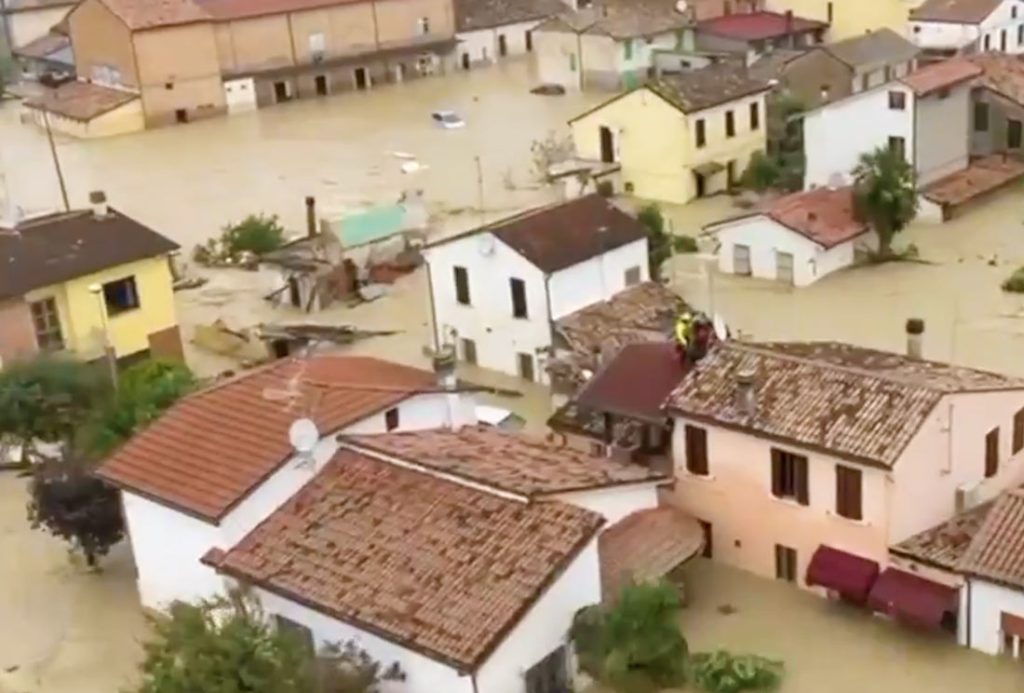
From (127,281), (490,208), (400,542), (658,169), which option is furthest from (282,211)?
(400,542)

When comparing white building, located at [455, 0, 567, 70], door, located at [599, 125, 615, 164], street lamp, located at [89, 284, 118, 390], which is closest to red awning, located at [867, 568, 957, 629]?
street lamp, located at [89, 284, 118, 390]

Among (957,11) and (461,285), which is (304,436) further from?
(957,11)

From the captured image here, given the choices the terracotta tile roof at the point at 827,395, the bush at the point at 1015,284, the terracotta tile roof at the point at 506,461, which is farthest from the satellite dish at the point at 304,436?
the bush at the point at 1015,284

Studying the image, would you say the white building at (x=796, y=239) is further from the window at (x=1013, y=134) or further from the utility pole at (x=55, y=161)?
the utility pole at (x=55, y=161)

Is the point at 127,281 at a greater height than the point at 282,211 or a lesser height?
greater

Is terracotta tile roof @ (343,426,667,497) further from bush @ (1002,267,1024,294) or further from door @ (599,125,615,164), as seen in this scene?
door @ (599,125,615,164)

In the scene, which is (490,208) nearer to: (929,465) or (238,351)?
(238,351)
